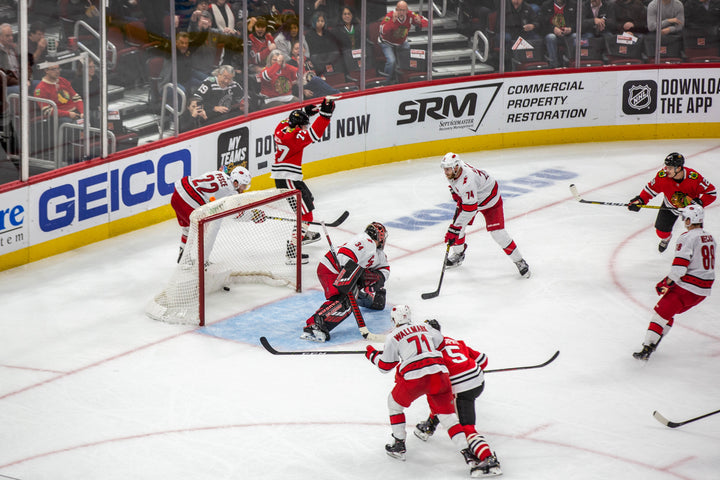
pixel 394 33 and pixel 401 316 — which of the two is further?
pixel 394 33

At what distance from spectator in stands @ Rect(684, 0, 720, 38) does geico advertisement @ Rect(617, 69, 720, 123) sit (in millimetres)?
592

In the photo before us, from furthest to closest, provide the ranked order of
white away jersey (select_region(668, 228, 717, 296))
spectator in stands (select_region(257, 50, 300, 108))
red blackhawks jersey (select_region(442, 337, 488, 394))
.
Result: spectator in stands (select_region(257, 50, 300, 108))
white away jersey (select_region(668, 228, 717, 296))
red blackhawks jersey (select_region(442, 337, 488, 394))

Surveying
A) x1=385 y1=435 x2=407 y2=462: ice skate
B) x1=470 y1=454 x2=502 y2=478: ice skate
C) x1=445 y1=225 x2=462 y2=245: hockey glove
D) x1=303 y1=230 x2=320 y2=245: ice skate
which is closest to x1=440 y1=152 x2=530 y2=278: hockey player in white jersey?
x1=445 y1=225 x2=462 y2=245: hockey glove

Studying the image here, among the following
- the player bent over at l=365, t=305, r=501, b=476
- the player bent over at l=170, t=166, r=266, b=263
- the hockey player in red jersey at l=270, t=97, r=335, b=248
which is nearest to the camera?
the player bent over at l=365, t=305, r=501, b=476

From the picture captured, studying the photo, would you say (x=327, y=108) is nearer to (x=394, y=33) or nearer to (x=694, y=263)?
(x=394, y=33)

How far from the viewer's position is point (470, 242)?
1063 centimetres

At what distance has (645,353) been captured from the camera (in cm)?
781

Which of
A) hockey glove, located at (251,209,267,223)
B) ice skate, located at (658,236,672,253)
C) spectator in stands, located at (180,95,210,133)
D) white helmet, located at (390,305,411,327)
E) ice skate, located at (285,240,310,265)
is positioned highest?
spectator in stands, located at (180,95,210,133)

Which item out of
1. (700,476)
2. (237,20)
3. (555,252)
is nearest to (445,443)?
(700,476)

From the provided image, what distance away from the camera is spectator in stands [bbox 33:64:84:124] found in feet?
32.4

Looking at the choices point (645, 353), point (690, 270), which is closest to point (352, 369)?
point (645, 353)

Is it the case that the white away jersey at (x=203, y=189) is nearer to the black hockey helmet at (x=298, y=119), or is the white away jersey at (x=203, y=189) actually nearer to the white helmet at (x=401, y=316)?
the black hockey helmet at (x=298, y=119)

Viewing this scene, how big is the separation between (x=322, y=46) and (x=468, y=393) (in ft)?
23.8

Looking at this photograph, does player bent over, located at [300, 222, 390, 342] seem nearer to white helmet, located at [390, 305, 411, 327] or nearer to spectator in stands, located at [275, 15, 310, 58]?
white helmet, located at [390, 305, 411, 327]
